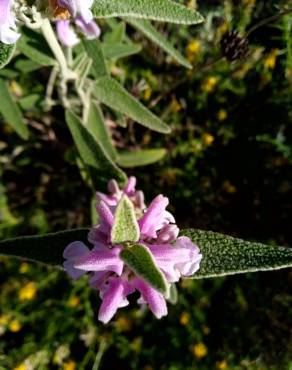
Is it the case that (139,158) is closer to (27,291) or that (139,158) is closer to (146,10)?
(27,291)

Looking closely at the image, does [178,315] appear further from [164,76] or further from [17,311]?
[164,76]

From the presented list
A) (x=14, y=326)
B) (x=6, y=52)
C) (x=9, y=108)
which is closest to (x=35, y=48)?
(x=9, y=108)

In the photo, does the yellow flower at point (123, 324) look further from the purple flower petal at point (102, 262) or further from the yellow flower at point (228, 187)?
the purple flower petal at point (102, 262)

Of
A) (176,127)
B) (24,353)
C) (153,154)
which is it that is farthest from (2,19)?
(24,353)

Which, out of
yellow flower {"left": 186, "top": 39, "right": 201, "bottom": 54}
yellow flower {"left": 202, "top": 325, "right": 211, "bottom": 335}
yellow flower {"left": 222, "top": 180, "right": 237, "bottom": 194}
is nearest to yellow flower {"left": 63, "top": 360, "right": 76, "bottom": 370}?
yellow flower {"left": 202, "top": 325, "right": 211, "bottom": 335}

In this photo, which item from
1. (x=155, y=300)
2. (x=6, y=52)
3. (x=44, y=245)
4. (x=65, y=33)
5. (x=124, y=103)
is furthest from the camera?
(x=124, y=103)

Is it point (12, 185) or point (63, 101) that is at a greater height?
point (63, 101)
